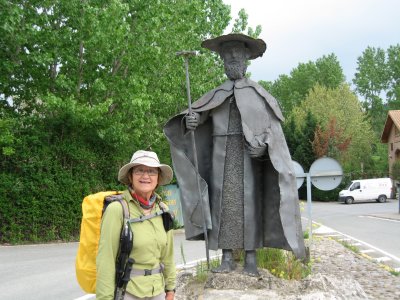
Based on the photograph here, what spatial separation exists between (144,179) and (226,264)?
8.00 feet

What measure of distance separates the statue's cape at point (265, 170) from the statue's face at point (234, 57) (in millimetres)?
104

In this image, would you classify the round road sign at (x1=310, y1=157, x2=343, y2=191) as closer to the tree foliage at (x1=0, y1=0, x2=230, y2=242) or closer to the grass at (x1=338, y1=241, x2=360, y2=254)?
the grass at (x1=338, y1=241, x2=360, y2=254)

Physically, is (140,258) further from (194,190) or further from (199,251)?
(199,251)

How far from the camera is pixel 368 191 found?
39.2 meters

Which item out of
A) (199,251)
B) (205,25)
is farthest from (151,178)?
(205,25)

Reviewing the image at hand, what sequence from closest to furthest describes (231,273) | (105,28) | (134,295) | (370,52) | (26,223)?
(134,295), (231,273), (105,28), (26,223), (370,52)

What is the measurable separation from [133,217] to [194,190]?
2.35m

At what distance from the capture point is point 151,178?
360 cm

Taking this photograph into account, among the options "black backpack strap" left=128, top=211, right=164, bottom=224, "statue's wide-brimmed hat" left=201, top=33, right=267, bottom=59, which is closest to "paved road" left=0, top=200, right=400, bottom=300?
"statue's wide-brimmed hat" left=201, top=33, right=267, bottom=59

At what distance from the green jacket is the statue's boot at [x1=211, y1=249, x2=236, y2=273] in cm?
189

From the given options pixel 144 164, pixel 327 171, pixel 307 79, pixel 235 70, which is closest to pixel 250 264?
pixel 235 70

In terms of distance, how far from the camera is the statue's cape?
5535 mm

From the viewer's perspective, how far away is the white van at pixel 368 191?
39000 mm

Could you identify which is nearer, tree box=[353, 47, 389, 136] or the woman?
the woman
